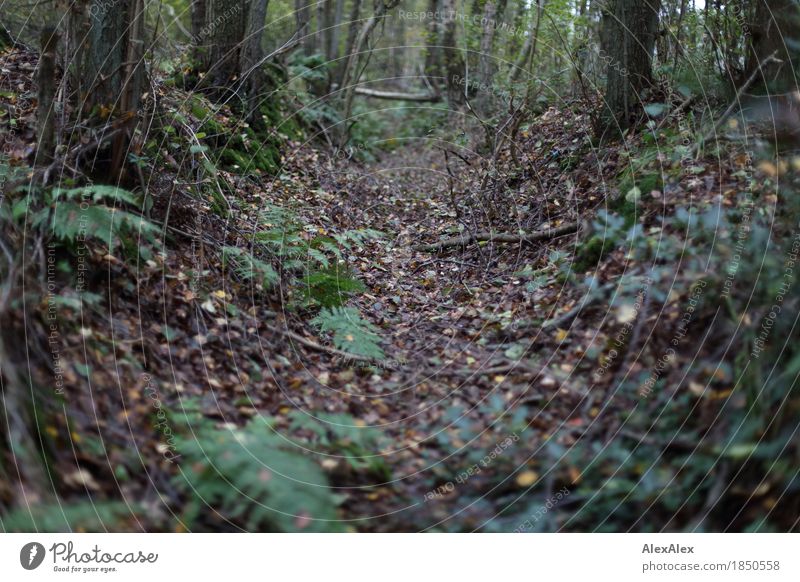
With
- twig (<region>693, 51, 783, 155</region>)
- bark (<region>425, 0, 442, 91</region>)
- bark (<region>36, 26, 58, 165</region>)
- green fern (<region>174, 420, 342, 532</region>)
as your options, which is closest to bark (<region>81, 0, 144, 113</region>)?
bark (<region>36, 26, 58, 165</region>)

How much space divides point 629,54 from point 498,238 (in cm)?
241

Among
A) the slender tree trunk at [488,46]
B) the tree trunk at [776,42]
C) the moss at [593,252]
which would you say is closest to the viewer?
the tree trunk at [776,42]

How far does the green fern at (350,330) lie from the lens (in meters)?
4.39

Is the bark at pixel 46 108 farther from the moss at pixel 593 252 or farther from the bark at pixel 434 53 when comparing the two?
the bark at pixel 434 53

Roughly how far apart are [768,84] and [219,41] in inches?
264

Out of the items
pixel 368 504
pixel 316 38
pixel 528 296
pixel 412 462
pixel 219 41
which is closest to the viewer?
pixel 368 504

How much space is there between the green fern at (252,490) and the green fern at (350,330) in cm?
142

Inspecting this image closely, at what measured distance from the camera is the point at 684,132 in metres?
5.01

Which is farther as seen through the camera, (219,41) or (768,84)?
(219,41)

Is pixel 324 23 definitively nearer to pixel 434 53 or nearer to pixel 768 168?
pixel 434 53

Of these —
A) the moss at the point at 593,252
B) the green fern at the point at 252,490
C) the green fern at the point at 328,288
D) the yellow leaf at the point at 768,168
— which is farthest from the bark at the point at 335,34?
the green fern at the point at 252,490

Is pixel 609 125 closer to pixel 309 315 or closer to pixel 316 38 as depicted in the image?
pixel 309 315

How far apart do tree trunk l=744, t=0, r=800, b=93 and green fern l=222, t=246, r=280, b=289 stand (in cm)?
428
